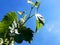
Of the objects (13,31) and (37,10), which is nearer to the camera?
(13,31)

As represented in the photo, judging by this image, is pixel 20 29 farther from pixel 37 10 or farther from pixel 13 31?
pixel 37 10

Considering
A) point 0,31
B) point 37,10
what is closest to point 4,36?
point 0,31

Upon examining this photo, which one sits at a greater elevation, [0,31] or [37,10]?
[37,10]

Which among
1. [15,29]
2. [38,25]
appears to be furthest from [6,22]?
[38,25]

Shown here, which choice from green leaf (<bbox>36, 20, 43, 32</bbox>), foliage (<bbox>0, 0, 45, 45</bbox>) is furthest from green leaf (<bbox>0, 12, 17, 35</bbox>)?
green leaf (<bbox>36, 20, 43, 32</bbox>)

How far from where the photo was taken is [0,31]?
4.25 feet

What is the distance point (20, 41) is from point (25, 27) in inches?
4.6

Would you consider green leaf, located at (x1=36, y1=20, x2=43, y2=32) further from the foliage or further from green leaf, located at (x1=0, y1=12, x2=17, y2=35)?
green leaf, located at (x1=0, y1=12, x2=17, y2=35)

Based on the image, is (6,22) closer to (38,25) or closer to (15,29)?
(15,29)

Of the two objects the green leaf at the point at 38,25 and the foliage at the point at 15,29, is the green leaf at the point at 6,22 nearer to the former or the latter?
the foliage at the point at 15,29

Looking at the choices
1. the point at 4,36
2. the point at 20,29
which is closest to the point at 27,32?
the point at 20,29

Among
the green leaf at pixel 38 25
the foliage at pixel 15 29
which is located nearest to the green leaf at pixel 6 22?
the foliage at pixel 15 29

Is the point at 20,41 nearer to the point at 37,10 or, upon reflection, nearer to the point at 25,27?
the point at 25,27

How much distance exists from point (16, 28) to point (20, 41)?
0.29 feet
